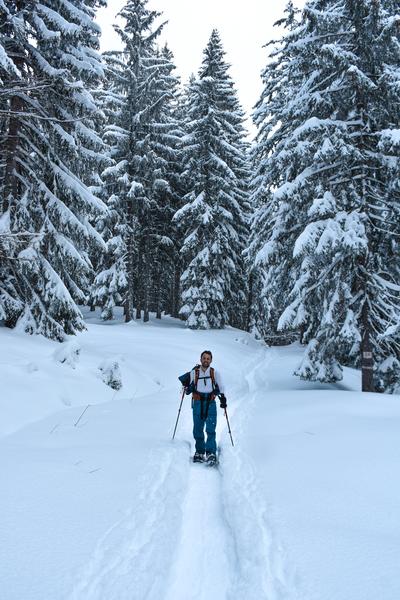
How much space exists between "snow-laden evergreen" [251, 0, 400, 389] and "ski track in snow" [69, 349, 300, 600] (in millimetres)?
7181

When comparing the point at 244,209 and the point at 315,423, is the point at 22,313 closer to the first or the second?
the point at 315,423

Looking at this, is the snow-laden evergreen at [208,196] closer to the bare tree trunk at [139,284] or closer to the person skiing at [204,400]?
the bare tree trunk at [139,284]

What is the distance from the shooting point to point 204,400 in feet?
25.1

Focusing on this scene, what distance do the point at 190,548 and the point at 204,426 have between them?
3.76 meters

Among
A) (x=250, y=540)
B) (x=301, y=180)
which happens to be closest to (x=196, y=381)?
(x=250, y=540)

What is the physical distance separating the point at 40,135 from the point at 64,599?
11.9 m

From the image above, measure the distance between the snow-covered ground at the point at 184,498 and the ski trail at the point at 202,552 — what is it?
0.02m

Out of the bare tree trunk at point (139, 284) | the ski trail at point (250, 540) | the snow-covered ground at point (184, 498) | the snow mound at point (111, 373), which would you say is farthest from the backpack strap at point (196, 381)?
the bare tree trunk at point (139, 284)

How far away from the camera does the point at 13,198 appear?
11.7 meters

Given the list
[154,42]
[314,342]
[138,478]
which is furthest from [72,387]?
[154,42]

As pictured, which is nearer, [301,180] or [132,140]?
[301,180]

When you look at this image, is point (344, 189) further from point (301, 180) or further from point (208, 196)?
point (208, 196)

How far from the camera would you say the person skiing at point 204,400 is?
7.20 m

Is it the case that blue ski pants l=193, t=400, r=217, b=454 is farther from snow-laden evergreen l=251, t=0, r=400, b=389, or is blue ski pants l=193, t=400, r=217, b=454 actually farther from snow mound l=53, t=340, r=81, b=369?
snow-laden evergreen l=251, t=0, r=400, b=389
